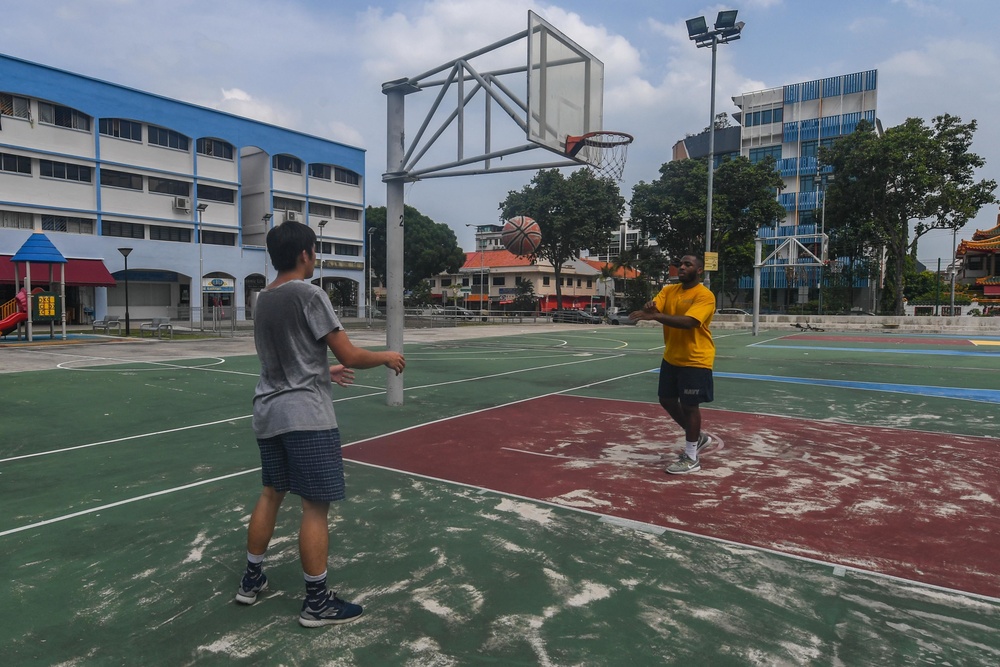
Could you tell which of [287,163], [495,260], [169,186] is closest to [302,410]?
[169,186]

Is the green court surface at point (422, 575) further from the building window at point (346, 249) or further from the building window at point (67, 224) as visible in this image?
the building window at point (346, 249)

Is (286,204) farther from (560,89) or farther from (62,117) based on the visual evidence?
(560,89)

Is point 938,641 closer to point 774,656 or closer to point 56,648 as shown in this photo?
point 774,656

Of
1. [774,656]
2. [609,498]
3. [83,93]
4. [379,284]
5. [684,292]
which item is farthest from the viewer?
[379,284]

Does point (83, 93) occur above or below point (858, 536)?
above

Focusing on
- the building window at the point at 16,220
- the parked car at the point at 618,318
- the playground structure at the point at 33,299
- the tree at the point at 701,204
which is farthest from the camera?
the parked car at the point at 618,318

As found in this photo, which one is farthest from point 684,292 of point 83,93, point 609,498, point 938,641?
point 83,93

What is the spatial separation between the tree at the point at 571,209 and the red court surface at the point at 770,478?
40.9 meters

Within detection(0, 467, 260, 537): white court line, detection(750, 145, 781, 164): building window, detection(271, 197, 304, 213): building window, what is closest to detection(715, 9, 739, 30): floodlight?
detection(0, 467, 260, 537): white court line

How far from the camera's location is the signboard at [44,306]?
21.4 m

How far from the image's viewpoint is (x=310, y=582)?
305cm

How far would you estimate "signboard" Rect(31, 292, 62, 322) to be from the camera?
21.4 m

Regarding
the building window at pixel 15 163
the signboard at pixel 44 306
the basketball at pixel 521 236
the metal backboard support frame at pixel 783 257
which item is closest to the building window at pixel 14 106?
the building window at pixel 15 163

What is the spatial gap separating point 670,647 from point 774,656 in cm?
46
